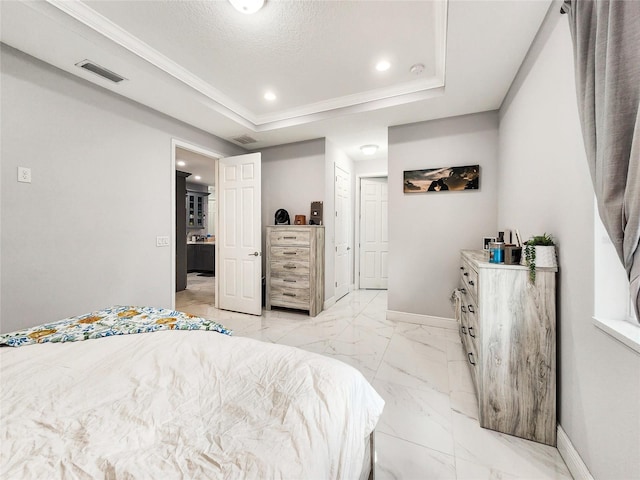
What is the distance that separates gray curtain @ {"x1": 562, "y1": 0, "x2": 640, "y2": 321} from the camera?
92cm

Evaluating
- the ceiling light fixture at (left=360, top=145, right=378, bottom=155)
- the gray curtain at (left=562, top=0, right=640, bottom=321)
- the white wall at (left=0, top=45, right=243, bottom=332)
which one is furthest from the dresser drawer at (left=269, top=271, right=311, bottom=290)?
the gray curtain at (left=562, top=0, right=640, bottom=321)

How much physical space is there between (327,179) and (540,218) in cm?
273

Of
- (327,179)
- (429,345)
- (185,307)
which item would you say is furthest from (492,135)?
(185,307)

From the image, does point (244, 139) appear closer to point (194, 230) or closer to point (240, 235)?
point (240, 235)

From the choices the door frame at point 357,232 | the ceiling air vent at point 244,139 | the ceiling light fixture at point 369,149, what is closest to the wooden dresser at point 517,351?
the ceiling light fixture at point 369,149

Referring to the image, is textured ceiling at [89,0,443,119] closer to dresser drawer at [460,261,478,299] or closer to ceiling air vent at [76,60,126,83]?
ceiling air vent at [76,60,126,83]

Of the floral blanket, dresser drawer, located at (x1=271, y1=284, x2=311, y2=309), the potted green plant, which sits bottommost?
dresser drawer, located at (x1=271, y1=284, x2=311, y2=309)

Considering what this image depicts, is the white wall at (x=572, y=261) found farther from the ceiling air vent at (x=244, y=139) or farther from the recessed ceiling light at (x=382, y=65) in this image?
the ceiling air vent at (x=244, y=139)

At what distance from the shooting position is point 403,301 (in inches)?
138

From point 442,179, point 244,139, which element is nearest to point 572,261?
point 442,179

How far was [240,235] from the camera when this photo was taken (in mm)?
3938

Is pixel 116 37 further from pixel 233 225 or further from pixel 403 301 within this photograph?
pixel 403 301

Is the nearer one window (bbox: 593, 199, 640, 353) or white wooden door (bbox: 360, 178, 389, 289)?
window (bbox: 593, 199, 640, 353)

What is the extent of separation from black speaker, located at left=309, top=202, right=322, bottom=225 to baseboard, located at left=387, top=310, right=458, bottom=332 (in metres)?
1.63
